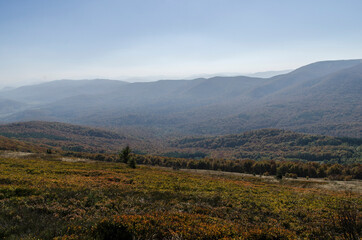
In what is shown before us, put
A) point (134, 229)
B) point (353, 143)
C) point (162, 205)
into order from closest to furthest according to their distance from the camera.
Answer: point (134, 229) < point (162, 205) < point (353, 143)

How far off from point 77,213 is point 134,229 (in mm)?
4567

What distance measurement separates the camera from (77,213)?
33.9 feet

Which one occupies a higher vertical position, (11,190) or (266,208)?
(11,190)

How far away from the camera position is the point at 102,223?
7715 millimetres

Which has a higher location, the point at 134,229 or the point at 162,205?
the point at 134,229

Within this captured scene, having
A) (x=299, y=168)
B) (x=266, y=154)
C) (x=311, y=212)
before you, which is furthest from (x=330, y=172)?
(x=266, y=154)

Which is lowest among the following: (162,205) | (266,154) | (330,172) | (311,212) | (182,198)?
(266,154)

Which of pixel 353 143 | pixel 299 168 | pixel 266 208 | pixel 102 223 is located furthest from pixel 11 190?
pixel 353 143

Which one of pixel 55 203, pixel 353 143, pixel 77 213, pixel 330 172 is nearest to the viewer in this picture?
pixel 77 213

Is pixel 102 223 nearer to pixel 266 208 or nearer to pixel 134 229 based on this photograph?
pixel 134 229

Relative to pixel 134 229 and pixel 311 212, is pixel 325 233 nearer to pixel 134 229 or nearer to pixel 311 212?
pixel 311 212

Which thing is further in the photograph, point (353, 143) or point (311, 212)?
point (353, 143)

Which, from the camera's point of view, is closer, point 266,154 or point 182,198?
point 182,198

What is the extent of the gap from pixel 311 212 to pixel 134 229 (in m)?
13.9
